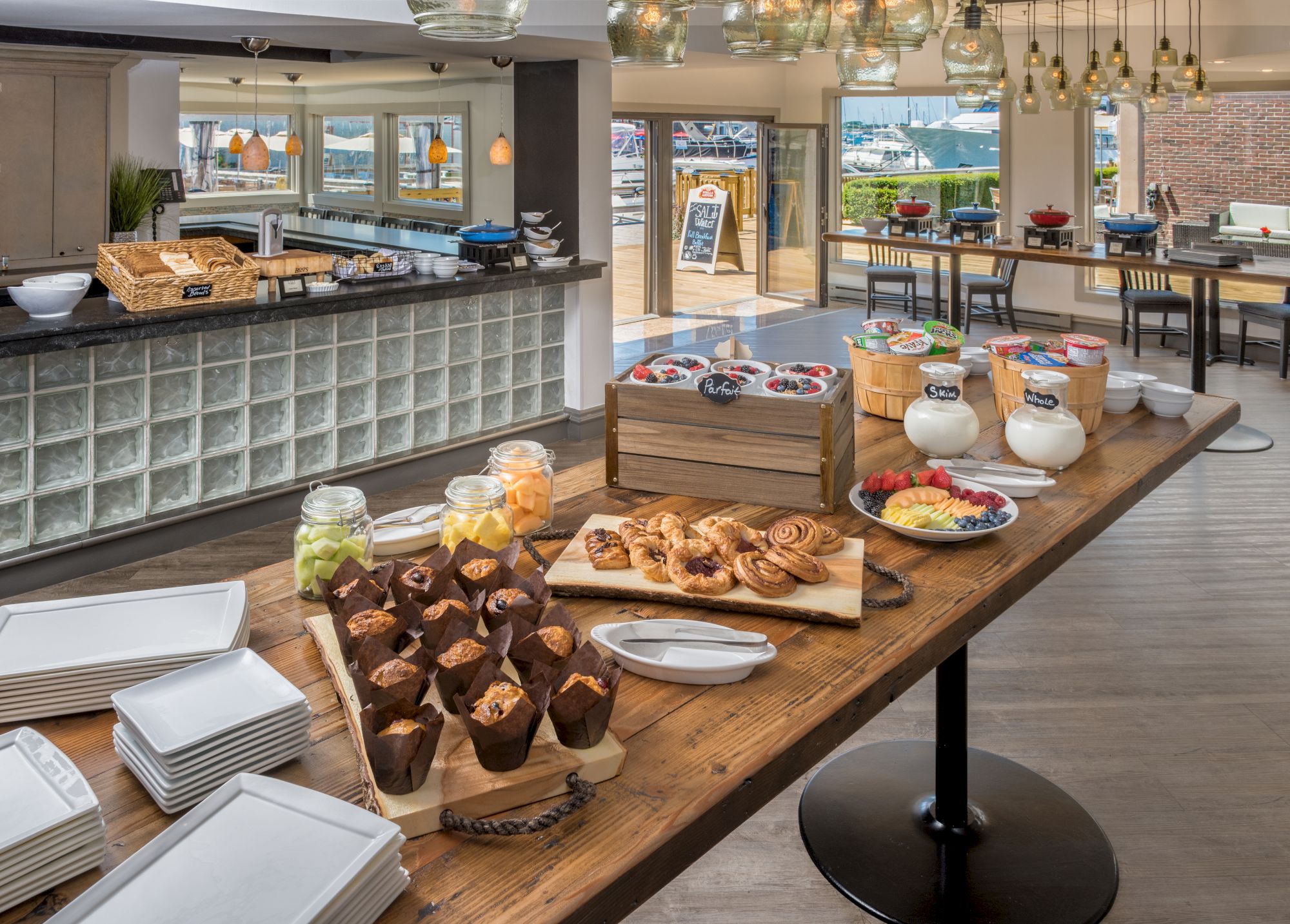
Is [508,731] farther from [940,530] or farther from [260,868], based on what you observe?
[940,530]

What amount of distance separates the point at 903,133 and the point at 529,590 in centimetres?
1203

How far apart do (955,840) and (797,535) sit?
1274 mm

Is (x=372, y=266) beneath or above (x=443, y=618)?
above

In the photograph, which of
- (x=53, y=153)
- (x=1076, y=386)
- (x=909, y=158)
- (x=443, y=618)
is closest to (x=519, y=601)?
(x=443, y=618)

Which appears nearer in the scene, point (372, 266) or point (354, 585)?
point (354, 585)

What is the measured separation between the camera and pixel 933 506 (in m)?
2.48

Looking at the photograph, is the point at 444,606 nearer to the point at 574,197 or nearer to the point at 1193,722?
the point at 1193,722

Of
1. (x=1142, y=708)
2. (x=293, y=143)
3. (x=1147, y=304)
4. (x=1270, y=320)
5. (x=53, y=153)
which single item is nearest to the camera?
(x=1142, y=708)

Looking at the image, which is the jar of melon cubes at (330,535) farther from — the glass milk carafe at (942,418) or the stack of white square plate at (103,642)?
the glass milk carafe at (942,418)

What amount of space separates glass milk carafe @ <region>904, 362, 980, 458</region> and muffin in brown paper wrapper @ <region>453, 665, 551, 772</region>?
1.74 m

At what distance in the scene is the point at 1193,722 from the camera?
11.7ft

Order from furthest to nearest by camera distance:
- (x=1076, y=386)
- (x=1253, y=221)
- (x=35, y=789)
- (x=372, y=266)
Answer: (x=1253, y=221)
(x=372, y=266)
(x=1076, y=386)
(x=35, y=789)

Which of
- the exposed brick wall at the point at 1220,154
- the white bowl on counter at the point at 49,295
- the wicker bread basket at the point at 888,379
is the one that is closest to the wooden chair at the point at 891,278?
the exposed brick wall at the point at 1220,154

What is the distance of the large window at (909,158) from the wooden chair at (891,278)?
0.52 metres
